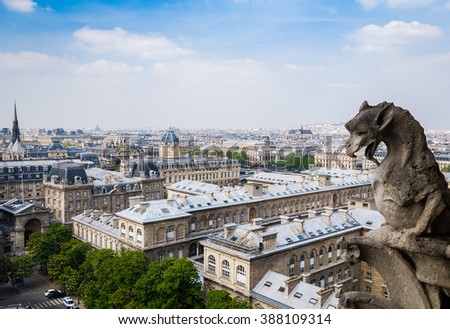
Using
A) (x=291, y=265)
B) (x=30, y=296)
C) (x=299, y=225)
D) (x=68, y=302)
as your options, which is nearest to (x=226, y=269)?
(x=291, y=265)

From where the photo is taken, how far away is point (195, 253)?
3812 centimetres

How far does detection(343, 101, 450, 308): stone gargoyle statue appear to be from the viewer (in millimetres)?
6273

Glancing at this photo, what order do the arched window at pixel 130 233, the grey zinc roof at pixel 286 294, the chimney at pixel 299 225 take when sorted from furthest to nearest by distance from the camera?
the arched window at pixel 130 233, the chimney at pixel 299 225, the grey zinc roof at pixel 286 294

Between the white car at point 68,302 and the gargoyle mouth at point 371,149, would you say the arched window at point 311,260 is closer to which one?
the white car at point 68,302

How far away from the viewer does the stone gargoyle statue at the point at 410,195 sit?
627cm

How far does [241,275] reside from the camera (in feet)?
87.9

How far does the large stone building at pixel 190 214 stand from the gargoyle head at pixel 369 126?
29.6 metres

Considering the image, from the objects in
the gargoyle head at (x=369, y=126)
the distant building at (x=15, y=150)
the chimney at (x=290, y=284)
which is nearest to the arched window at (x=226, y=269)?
the chimney at (x=290, y=284)

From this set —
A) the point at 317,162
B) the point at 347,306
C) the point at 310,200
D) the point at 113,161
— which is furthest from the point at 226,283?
the point at 317,162

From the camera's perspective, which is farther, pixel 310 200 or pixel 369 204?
pixel 310 200

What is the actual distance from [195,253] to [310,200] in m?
20.3

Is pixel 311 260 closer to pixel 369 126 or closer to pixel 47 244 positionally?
pixel 47 244

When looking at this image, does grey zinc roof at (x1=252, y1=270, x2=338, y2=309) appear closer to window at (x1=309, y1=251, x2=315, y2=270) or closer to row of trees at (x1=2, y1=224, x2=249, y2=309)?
row of trees at (x1=2, y1=224, x2=249, y2=309)
